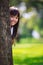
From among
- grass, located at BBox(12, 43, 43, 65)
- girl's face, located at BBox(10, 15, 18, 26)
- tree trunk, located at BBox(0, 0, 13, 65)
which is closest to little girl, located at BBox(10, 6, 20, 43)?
girl's face, located at BBox(10, 15, 18, 26)

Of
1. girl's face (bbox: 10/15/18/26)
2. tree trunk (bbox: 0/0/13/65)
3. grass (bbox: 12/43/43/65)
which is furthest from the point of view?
grass (bbox: 12/43/43/65)

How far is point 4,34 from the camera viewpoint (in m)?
6.79

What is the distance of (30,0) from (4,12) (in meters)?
19.0

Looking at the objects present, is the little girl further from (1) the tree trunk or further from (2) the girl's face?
(1) the tree trunk

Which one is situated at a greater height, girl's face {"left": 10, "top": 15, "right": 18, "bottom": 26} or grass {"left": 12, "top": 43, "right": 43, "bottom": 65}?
girl's face {"left": 10, "top": 15, "right": 18, "bottom": 26}

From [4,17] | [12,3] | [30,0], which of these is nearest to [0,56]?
[4,17]

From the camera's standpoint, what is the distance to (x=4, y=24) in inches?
267

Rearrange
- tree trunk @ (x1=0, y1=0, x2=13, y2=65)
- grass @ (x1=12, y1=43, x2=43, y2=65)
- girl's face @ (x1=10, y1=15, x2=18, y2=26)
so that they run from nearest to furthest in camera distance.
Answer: tree trunk @ (x1=0, y1=0, x2=13, y2=65)
girl's face @ (x1=10, y1=15, x2=18, y2=26)
grass @ (x1=12, y1=43, x2=43, y2=65)

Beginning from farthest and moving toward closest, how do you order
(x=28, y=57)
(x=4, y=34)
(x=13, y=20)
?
(x=28, y=57)
(x=13, y=20)
(x=4, y=34)

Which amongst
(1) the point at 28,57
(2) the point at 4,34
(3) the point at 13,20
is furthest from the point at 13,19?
(1) the point at 28,57

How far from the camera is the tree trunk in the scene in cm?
675

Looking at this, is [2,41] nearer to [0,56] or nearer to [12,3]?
[0,56]

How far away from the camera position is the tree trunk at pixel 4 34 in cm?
675

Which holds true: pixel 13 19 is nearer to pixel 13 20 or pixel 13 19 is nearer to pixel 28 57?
pixel 13 20
